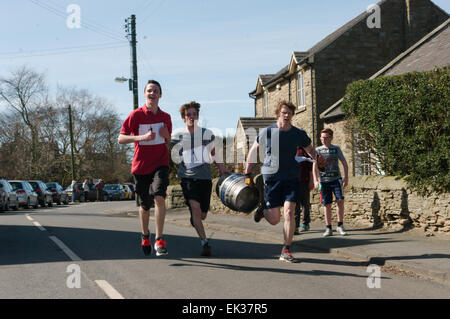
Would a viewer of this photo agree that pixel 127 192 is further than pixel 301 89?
Yes

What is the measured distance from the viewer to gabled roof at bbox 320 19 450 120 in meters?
16.8

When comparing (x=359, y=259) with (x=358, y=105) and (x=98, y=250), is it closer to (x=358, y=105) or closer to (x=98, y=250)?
(x=98, y=250)

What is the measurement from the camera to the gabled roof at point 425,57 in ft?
55.1

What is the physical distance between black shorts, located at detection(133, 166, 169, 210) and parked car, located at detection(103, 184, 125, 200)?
40.7 m

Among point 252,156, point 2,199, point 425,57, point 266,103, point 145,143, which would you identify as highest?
point 266,103

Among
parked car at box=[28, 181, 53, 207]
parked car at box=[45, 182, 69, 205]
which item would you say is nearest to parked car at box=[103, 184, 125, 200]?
parked car at box=[45, 182, 69, 205]

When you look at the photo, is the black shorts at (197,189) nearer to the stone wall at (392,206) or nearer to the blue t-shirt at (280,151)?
the blue t-shirt at (280,151)

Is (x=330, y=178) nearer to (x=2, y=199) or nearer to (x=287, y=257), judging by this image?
(x=287, y=257)

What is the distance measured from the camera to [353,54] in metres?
25.4

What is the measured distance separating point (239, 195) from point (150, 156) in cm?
168

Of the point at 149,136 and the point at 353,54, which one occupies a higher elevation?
the point at 353,54

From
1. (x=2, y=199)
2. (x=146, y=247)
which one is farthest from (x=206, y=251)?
(x=2, y=199)

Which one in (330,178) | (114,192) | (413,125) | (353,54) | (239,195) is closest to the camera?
(239,195)

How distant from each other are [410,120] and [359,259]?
3.52 m
